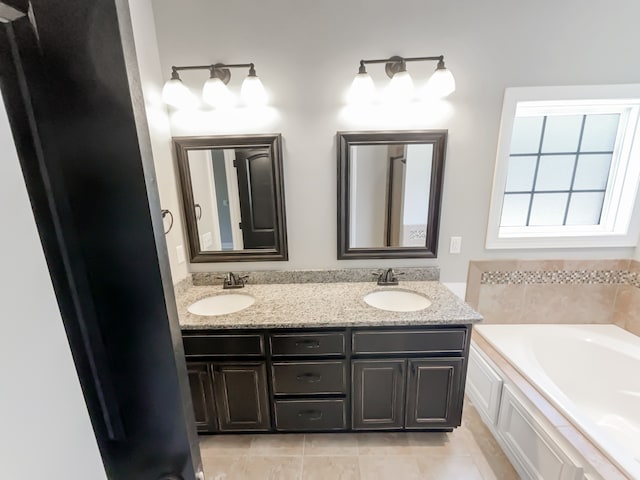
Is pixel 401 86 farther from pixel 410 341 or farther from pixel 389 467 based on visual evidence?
pixel 389 467

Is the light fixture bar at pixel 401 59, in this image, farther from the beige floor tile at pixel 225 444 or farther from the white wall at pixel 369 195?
the beige floor tile at pixel 225 444

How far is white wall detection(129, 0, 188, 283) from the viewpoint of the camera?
5.46ft

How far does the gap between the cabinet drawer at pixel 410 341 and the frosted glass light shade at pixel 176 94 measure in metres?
1.76

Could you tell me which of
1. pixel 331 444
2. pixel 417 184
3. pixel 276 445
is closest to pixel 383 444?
pixel 331 444

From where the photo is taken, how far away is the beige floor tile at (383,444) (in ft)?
5.87

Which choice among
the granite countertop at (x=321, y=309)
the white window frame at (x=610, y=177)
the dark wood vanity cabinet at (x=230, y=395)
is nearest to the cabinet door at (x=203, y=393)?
the dark wood vanity cabinet at (x=230, y=395)

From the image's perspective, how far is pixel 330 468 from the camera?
5.57 feet

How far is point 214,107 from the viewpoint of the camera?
1905mm

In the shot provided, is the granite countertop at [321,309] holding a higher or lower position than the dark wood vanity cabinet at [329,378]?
higher

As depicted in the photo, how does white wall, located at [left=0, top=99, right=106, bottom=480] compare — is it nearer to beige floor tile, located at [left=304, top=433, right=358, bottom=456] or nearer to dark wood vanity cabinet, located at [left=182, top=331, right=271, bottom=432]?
dark wood vanity cabinet, located at [left=182, top=331, right=271, bottom=432]

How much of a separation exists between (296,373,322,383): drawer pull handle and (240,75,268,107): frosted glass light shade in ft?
5.62

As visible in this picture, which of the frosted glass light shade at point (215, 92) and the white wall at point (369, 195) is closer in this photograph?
the frosted glass light shade at point (215, 92)

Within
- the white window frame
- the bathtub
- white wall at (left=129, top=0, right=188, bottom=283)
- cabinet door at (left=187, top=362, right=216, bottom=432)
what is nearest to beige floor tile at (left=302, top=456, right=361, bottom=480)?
cabinet door at (left=187, top=362, right=216, bottom=432)

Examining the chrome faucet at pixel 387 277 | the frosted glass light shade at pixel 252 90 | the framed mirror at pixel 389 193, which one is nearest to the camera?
the frosted glass light shade at pixel 252 90
